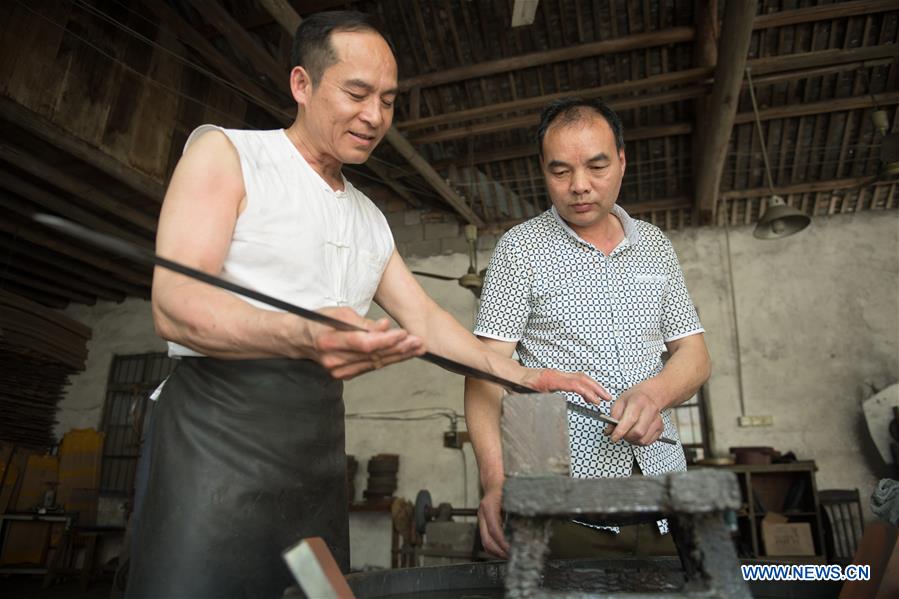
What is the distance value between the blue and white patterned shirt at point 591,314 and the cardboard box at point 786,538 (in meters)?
5.13

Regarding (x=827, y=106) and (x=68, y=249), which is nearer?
(x=827, y=106)

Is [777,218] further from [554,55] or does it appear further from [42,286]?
[42,286]

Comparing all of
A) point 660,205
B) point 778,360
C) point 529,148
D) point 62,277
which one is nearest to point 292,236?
point 529,148

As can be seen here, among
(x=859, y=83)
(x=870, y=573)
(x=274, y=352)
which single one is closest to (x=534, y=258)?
(x=274, y=352)

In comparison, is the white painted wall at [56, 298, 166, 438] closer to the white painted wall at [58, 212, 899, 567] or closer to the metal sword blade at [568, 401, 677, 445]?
the white painted wall at [58, 212, 899, 567]

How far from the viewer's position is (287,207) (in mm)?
1502

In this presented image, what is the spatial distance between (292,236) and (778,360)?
7109 mm

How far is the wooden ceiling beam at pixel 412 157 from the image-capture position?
14.3 ft

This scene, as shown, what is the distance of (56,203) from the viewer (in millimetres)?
6066

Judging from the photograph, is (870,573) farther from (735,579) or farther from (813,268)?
(813,268)

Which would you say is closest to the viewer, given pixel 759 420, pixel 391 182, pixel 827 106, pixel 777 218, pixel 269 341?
pixel 269 341

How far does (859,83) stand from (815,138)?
0.76 metres

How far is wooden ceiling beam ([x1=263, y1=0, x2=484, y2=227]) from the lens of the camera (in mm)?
4351

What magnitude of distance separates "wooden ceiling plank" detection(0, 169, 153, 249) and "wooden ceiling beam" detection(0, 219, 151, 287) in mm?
775
